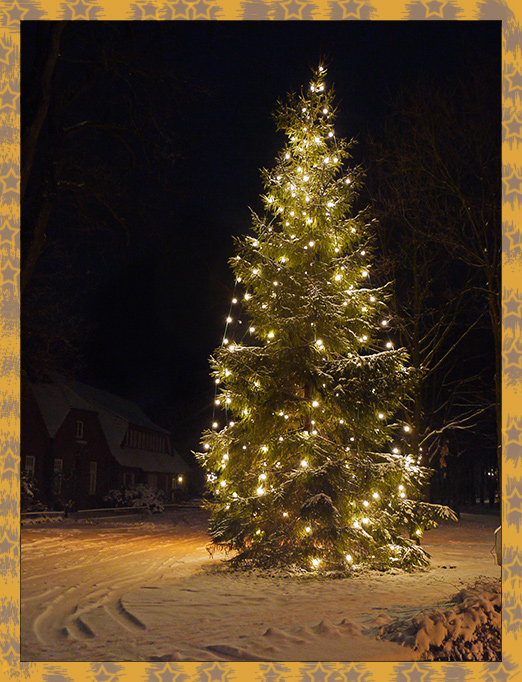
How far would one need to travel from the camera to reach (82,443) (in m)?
35.3

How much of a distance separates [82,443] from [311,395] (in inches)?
1011

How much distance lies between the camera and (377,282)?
800 inches

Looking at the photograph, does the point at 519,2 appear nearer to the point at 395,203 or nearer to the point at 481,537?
the point at 395,203

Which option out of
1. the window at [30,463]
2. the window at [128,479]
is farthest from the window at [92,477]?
the window at [30,463]

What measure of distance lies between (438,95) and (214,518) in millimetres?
11847

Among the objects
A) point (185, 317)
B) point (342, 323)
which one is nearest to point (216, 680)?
point (342, 323)

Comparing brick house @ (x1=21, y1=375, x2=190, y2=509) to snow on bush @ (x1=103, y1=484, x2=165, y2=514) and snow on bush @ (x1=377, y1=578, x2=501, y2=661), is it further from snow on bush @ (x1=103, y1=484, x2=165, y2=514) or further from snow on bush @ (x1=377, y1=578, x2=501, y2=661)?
snow on bush @ (x1=377, y1=578, x2=501, y2=661)

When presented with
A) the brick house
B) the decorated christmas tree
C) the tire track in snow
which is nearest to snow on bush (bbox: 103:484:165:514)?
the brick house

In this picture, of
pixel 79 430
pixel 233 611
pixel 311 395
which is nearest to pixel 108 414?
pixel 79 430

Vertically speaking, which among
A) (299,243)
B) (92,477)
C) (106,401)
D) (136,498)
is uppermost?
(299,243)

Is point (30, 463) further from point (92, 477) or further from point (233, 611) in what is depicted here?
point (233, 611)

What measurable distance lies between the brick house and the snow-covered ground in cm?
1808

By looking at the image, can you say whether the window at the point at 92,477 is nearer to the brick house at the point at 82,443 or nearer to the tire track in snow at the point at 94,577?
the brick house at the point at 82,443

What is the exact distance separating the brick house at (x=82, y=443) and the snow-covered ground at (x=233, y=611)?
1808 cm
